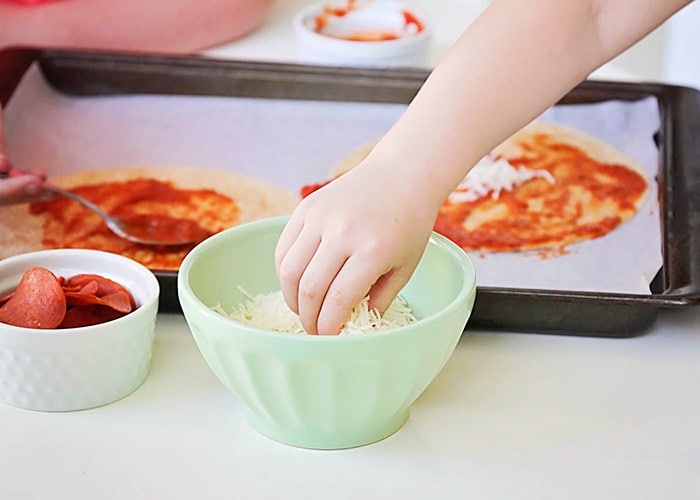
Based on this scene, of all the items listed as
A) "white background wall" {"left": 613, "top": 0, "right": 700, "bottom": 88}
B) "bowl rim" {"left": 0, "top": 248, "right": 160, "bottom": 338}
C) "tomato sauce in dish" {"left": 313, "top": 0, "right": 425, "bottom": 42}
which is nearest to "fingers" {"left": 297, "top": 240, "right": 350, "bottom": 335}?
"bowl rim" {"left": 0, "top": 248, "right": 160, "bottom": 338}

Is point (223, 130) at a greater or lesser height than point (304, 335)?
lesser

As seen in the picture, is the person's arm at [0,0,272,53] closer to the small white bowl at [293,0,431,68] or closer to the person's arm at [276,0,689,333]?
the small white bowl at [293,0,431,68]

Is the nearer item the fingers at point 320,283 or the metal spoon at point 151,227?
the fingers at point 320,283

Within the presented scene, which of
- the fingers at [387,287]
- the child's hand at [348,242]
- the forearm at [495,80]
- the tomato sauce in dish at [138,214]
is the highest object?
the forearm at [495,80]

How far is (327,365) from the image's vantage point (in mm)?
672

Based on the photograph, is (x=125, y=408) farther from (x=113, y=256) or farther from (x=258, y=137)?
(x=258, y=137)

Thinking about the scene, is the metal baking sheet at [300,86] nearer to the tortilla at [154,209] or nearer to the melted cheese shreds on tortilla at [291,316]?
the tortilla at [154,209]

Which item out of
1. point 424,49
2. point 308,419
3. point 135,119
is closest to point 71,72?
point 135,119

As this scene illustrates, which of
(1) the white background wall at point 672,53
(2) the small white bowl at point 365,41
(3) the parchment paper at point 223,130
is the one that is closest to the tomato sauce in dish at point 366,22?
(2) the small white bowl at point 365,41

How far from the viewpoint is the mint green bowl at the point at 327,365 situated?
669 mm

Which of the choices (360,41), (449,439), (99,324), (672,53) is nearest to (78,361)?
(99,324)

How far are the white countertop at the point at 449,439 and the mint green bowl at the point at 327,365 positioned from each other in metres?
0.02

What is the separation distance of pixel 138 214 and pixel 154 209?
18mm

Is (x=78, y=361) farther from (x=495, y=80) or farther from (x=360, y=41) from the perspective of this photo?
(x=360, y=41)
